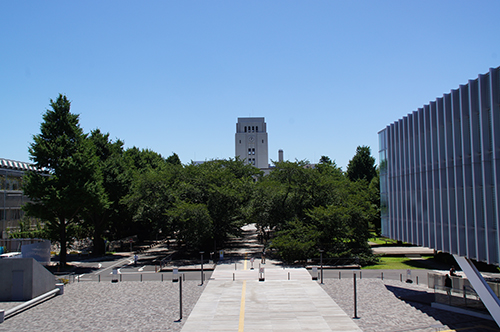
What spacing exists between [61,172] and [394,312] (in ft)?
102

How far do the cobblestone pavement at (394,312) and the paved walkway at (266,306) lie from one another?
1019mm

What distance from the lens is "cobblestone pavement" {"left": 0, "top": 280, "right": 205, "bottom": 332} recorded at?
19750mm

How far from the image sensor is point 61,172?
35.0 meters

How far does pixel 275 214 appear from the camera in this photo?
41.1m

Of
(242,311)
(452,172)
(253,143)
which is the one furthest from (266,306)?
(253,143)

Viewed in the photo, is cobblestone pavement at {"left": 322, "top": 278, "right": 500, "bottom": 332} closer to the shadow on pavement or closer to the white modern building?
the shadow on pavement

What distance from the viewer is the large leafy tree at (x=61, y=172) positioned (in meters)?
34.4

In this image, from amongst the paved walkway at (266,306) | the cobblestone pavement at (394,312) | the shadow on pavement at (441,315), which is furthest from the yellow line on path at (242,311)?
the shadow on pavement at (441,315)

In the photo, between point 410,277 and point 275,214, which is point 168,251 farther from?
point 410,277

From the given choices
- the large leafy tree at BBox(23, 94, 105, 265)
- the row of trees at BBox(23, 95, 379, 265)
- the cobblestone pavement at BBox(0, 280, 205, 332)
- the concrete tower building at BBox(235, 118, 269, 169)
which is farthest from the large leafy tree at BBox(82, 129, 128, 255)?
the concrete tower building at BBox(235, 118, 269, 169)

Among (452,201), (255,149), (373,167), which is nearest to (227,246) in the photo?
(452,201)

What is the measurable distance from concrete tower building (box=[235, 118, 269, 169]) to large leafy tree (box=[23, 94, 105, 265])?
323ft

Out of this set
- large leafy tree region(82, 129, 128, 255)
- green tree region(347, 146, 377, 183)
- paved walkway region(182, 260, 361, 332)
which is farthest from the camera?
green tree region(347, 146, 377, 183)

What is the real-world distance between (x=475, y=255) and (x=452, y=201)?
3.32 m
